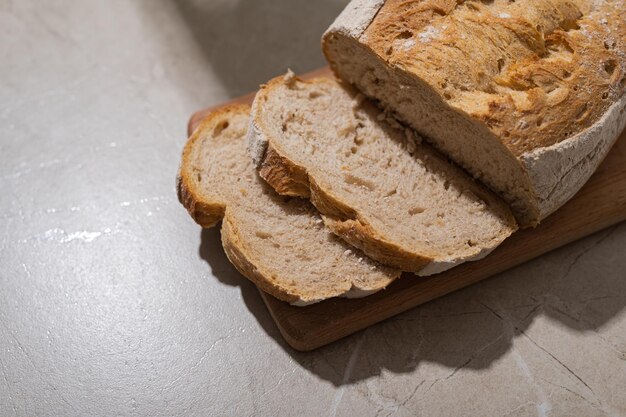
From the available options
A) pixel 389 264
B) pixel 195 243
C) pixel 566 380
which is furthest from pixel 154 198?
pixel 566 380

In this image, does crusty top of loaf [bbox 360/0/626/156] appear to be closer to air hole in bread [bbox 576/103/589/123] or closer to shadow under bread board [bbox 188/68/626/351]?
air hole in bread [bbox 576/103/589/123]

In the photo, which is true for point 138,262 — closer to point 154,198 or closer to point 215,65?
point 154,198

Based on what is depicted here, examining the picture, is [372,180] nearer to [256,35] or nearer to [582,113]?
[582,113]

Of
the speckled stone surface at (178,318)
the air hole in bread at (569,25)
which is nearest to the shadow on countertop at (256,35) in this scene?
the speckled stone surface at (178,318)

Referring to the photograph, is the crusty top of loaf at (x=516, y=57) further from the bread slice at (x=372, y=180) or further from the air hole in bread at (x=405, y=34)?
the bread slice at (x=372, y=180)

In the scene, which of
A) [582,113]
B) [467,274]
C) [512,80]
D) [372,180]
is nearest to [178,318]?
[372,180]

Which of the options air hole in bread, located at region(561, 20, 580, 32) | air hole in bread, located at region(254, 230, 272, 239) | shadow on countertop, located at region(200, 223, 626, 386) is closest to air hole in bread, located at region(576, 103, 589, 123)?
air hole in bread, located at region(561, 20, 580, 32)
